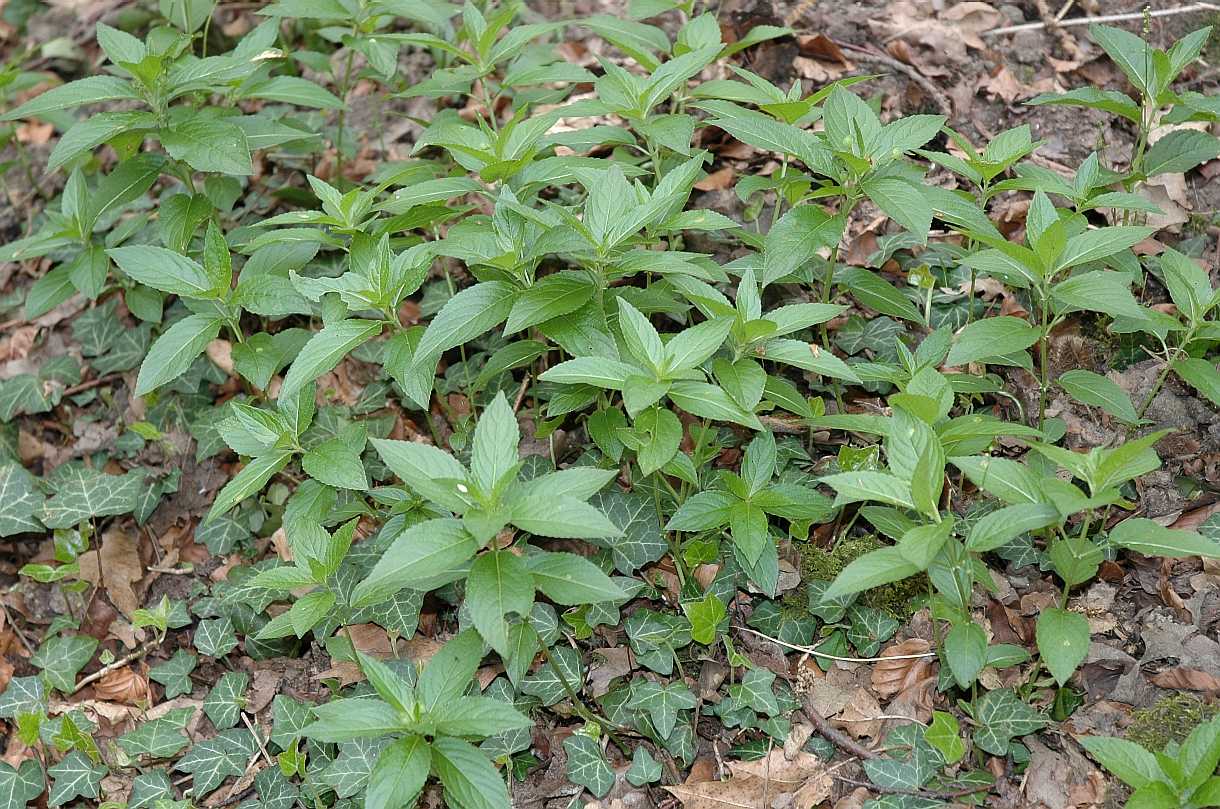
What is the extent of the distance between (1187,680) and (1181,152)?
1857mm

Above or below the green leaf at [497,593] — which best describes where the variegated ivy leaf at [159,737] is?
below

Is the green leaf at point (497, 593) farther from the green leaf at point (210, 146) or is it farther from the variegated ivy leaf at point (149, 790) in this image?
the green leaf at point (210, 146)

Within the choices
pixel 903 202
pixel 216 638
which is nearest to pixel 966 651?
pixel 903 202

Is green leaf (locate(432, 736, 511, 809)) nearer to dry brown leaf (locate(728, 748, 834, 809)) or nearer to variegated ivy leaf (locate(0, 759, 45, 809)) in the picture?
dry brown leaf (locate(728, 748, 834, 809))

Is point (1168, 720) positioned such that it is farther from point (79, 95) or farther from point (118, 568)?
point (79, 95)

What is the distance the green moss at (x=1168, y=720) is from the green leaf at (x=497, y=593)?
171 centimetres

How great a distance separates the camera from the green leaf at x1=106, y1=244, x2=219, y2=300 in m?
3.35

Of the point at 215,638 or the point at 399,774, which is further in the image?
the point at 215,638

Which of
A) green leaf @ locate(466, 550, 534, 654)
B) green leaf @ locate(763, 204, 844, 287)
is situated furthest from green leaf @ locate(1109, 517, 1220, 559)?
green leaf @ locate(466, 550, 534, 654)

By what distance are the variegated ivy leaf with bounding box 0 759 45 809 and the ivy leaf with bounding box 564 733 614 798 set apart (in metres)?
1.88

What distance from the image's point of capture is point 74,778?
321 centimetres

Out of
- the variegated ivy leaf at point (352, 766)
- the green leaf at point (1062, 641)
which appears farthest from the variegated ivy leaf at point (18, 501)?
the green leaf at point (1062, 641)

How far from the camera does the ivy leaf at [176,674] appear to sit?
3.45m

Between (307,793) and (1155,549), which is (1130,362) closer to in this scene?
(1155,549)
